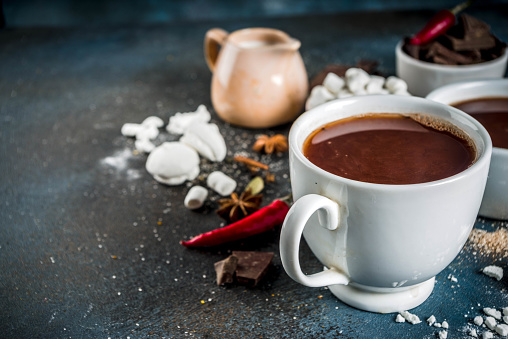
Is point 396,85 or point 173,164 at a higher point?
point 396,85

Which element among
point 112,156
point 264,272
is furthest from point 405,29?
point 264,272

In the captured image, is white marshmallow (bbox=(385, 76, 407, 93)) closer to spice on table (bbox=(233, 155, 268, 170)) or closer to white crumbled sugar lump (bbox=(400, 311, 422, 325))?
spice on table (bbox=(233, 155, 268, 170))

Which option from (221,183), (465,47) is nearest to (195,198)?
(221,183)

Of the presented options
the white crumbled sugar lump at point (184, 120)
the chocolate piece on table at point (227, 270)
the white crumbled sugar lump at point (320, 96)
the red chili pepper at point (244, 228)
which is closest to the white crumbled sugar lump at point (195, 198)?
the red chili pepper at point (244, 228)

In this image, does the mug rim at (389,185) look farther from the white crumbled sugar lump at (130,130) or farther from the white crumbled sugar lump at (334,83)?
the white crumbled sugar lump at (130,130)

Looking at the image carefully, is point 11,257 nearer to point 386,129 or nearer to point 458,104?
point 386,129

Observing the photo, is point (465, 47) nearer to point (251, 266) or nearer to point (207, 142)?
point (207, 142)
